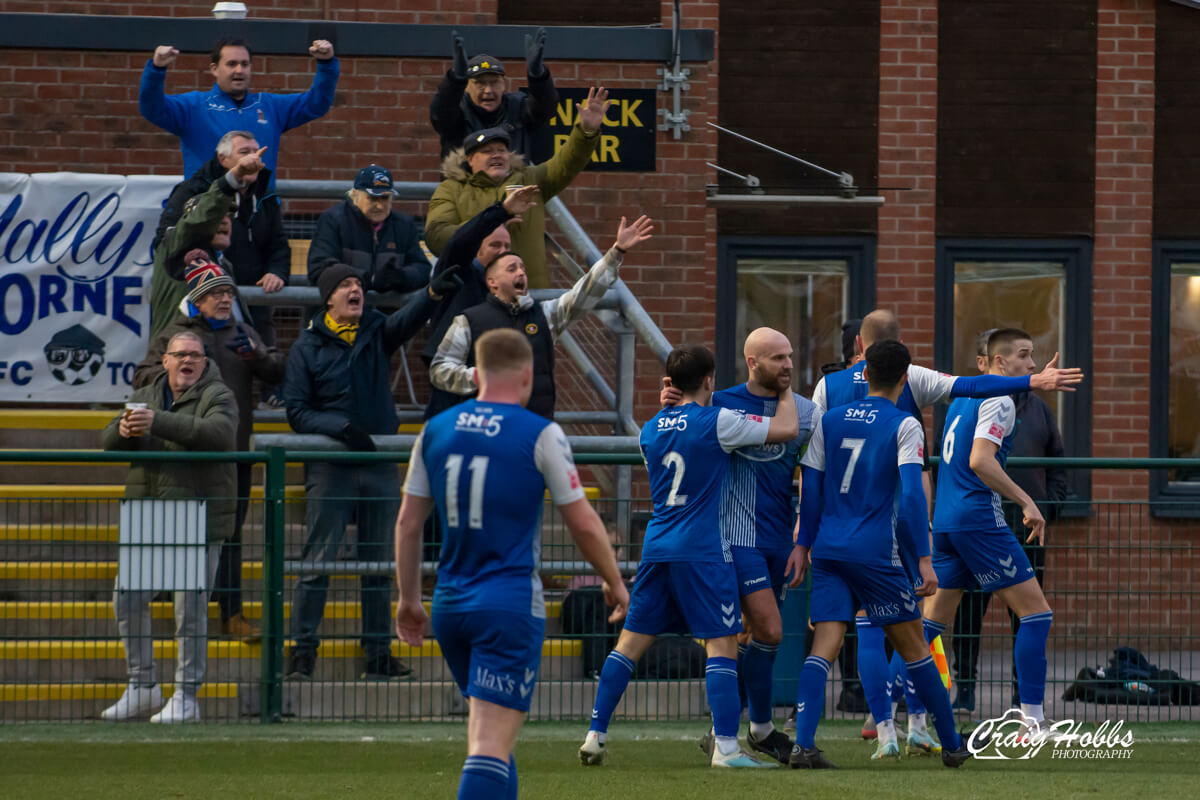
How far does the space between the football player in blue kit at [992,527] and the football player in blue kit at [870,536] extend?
34.8 inches

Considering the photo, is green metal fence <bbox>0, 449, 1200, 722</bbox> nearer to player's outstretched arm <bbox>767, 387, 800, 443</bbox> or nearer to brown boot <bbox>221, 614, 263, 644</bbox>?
brown boot <bbox>221, 614, 263, 644</bbox>

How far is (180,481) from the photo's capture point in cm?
955

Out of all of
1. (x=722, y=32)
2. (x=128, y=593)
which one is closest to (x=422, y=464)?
(x=128, y=593)

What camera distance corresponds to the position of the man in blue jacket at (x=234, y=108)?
11.2m

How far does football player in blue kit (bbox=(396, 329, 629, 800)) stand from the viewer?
18.6 feet

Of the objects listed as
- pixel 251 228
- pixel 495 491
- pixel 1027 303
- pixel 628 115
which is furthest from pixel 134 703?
pixel 1027 303

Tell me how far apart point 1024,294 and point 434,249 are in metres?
5.91

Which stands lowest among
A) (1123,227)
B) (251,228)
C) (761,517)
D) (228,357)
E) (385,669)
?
(385,669)

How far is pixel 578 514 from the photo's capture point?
568 cm

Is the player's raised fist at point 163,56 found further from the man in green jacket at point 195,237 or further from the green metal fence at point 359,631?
the green metal fence at point 359,631

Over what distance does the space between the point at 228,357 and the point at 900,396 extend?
4.16m

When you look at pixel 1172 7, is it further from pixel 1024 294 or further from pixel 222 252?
pixel 222 252

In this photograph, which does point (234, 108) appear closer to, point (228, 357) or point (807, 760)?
point (228, 357)

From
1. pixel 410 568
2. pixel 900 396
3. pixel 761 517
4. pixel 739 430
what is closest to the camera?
pixel 410 568
